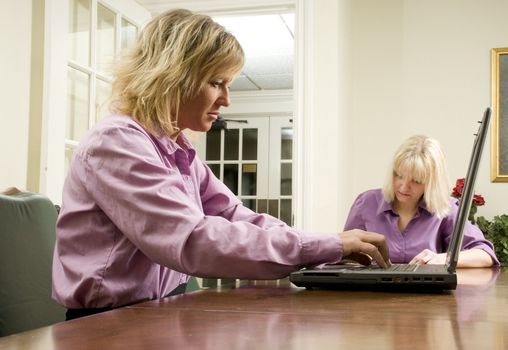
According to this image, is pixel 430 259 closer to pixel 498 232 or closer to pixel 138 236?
pixel 138 236

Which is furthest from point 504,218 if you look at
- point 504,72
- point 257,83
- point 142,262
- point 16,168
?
point 257,83

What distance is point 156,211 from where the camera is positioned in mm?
996

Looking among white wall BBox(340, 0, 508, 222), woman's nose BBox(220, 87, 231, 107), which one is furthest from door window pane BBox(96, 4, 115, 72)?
woman's nose BBox(220, 87, 231, 107)

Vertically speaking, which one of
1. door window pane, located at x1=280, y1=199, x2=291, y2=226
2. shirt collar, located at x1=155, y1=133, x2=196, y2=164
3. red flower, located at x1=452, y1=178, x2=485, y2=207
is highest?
shirt collar, located at x1=155, y1=133, x2=196, y2=164

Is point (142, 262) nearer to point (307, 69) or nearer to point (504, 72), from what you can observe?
point (307, 69)

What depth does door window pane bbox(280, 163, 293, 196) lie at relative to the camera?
758cm

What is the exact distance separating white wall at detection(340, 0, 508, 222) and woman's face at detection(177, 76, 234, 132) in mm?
2317

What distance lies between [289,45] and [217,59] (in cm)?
461

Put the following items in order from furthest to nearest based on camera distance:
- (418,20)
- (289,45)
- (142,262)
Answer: (289,45)
(418,20)
(142,262)

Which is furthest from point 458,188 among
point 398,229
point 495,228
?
point 398,229

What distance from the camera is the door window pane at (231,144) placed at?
7.79 m

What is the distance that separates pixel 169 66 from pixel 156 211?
34 cm

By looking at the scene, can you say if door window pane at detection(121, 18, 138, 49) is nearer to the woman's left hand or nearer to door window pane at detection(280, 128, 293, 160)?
the woman's left hand

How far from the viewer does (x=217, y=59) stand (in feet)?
4.12
